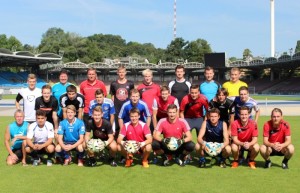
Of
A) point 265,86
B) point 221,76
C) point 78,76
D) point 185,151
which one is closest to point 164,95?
point 185,151

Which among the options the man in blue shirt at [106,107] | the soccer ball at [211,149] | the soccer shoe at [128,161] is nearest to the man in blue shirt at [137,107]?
the man in blue shirt at [106,107]

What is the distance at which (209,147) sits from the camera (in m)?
6.32

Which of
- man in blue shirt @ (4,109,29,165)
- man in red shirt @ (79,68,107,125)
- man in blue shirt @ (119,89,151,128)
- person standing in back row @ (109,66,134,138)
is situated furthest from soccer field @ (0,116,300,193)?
man in red shirt @ (79,68,107,125)

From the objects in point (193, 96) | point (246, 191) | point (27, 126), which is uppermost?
point (193, 96)

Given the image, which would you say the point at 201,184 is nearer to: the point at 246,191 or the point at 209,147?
the point at 246,191

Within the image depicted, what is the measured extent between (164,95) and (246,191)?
8.90 feet

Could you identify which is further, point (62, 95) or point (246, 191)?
point (62, 95)

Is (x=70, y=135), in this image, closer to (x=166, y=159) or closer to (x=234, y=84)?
(x=166, y=159)

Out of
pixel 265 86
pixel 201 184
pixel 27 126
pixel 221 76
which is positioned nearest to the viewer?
pixel 201 184

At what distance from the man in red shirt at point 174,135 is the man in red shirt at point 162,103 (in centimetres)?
48

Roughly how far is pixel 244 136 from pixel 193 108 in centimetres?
122

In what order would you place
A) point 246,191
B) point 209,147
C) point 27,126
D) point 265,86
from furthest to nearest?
point 265,86, point 27,126, point 209,147, point 246,191

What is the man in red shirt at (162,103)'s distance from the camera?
7078mm

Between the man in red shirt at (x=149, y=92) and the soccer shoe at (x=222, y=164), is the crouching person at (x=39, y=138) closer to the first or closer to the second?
the man in red shirt at (x=149, y=92)
